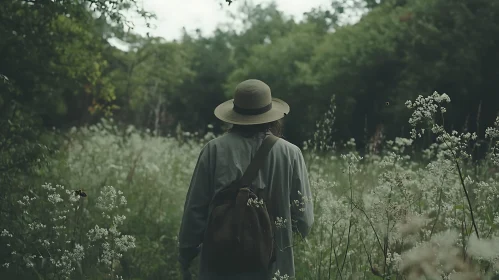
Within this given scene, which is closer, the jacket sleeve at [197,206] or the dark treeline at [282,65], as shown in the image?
the jacket sleeve at [197,206]

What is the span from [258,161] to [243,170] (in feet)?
0.40

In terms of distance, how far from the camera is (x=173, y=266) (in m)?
6.30

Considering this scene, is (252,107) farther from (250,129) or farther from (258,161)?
(258,161)

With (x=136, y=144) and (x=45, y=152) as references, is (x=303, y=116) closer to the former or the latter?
(x=136, y=144)

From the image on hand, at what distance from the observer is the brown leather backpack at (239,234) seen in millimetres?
3486

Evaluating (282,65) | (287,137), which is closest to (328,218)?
(287,137)

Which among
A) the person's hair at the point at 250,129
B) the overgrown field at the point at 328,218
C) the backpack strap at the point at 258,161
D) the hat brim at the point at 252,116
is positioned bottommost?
the overgrown field at the point at 328,218

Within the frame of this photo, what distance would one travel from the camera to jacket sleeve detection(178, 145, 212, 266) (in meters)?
3.76

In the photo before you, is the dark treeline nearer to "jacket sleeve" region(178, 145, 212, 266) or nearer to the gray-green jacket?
the gray-green jacket

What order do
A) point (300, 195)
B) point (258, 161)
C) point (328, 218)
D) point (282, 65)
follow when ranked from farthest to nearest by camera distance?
point (282, 65) < point (300, 195) < point (258, 161) < point (328, 218)

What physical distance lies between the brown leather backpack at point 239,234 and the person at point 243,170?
110mm

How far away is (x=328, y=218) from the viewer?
3.47m

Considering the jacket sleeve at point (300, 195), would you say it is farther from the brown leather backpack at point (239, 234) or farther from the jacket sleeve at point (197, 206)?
the jacket sleeve at point (197, 206)

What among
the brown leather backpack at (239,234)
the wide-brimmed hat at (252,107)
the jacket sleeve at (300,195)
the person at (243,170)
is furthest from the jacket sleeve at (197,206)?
the jacket sleeve at (300,195)
